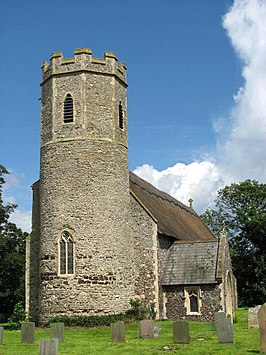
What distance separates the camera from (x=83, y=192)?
2438 centimetres

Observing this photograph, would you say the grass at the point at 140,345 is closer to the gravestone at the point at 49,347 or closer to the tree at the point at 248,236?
the gravestone at the point at 49,347

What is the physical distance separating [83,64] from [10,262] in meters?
16.5

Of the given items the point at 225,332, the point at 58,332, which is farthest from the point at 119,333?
the point at 225,332

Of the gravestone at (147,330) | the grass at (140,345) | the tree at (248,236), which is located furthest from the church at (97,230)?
the tree at (248,236)

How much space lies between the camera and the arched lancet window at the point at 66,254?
2400 centimetres

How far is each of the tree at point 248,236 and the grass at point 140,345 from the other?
81.0 ft

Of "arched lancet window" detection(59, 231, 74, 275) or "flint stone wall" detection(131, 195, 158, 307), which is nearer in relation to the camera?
"arched lancet window" detection(59, 231, 74, 275)

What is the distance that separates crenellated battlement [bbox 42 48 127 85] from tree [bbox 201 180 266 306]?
79.0ft

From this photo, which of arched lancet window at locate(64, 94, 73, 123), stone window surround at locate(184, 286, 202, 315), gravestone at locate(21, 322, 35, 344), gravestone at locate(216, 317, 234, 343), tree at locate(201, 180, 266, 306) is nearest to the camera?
gravestone at locate(216, 317, 234, 343)

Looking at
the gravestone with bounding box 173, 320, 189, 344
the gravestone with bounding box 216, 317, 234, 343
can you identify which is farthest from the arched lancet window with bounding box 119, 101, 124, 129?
the gravestone with bounding box 216, 317, 234, 343

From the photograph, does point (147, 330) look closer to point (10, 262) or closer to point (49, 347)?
point (49, 347)

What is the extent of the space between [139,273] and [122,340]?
8800 mm

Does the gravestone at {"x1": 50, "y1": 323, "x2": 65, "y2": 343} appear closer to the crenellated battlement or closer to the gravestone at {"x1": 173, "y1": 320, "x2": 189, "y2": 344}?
the gravestone at {"x1": 173, "y1": 320, "x2": 189, "y2": 344}

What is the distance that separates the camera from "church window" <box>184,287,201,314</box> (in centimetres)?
2577
